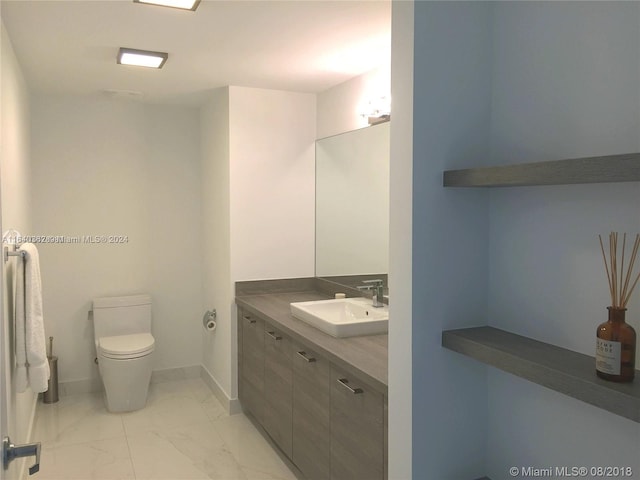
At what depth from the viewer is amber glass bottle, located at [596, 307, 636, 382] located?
1182mm

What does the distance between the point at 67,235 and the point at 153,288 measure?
798 millimetres

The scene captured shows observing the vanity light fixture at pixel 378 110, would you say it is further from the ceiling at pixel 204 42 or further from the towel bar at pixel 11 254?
the towel bar at pixel 11 254

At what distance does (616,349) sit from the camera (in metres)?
1.19

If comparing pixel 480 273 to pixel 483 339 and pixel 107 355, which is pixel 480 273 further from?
pixel 107 355

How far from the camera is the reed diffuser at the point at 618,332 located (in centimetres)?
118

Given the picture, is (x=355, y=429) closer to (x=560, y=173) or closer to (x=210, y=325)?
(x=560, y=173)

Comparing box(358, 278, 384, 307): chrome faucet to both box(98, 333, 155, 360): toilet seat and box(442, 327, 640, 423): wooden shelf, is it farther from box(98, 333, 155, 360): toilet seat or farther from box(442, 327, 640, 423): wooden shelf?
box(98, 333, 155, 360): toilet seat

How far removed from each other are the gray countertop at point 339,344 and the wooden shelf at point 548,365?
0.52m

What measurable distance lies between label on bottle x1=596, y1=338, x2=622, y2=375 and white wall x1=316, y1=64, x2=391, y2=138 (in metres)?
2.20

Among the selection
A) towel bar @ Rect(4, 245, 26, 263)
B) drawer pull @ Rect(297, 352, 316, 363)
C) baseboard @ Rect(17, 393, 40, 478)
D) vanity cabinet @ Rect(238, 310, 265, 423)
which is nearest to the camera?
towel bar @ Rect(4, 245, 26, 263)

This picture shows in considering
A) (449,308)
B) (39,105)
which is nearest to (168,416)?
(39,105)

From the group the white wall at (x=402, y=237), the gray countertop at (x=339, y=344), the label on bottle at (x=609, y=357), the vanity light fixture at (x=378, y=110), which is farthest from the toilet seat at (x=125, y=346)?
the label on bottle at (x=609, y=357)

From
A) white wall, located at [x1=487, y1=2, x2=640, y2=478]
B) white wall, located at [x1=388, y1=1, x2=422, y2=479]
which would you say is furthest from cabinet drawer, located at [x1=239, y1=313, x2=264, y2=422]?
white wall, located at [x1=487, y1=2, x2=640, y2=478]

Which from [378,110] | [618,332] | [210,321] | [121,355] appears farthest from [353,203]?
[618,332]
